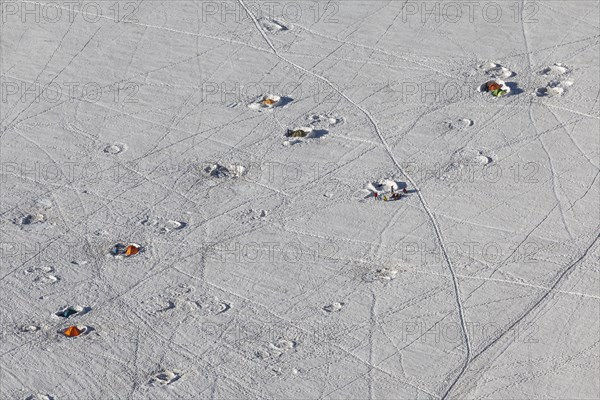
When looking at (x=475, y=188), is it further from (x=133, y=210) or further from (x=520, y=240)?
(x=133, y=210)

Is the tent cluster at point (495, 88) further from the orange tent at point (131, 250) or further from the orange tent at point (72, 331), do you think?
the orange tent at point (72, 331)

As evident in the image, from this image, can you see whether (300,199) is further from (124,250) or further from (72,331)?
(72,331)

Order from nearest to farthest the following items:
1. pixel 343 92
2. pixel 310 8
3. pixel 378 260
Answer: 1. pixel 378 260
2. pixel 343 92
3. pixel 310 8

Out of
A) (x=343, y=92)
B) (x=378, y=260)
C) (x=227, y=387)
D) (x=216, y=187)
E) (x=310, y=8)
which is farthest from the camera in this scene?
(x=310, y=8)

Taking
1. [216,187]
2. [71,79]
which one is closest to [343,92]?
[216,187]

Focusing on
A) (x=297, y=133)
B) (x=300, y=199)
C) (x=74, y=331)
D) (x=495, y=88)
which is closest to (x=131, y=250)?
(x=74, y=331)

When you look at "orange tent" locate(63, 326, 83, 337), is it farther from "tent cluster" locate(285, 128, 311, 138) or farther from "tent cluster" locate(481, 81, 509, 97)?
A: "tent cluster" locate(481, 81, 509, 97)

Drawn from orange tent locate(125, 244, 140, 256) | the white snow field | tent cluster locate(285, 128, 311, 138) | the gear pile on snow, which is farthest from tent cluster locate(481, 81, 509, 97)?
the gear pile on snow
